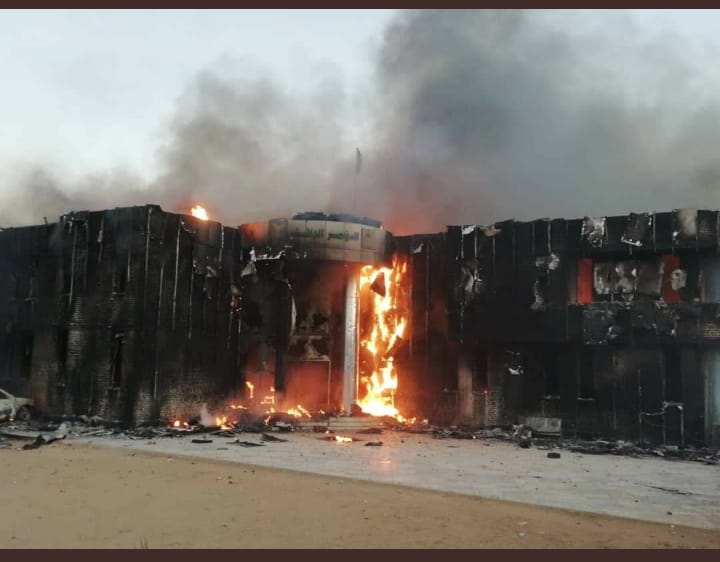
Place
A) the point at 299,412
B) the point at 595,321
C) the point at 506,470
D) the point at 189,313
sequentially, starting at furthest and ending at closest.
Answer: the point at 299,412 → the point at 189,313 → the point at 595,321 → the point at 506,470

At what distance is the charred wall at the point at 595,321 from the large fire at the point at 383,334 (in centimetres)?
251

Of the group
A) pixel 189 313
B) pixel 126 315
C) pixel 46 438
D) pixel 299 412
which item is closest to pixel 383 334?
pixel 299 412

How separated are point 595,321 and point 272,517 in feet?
47.4

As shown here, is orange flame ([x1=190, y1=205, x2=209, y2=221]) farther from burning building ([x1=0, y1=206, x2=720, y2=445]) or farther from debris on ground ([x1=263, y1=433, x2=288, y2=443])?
debris on ground ([x1=263, y1=433, x2=288, y2=443])

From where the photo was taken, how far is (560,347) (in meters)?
21.3

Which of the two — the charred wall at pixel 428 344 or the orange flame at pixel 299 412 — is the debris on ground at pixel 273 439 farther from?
the charred wall at pixel 428 344

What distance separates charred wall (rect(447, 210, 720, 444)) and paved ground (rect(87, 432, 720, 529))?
2.58 metres

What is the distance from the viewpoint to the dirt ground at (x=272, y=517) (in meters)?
8.46

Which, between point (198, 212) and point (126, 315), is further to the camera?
point (198, 212)

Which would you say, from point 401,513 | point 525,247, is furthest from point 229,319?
point 401,513

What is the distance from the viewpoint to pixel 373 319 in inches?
1000

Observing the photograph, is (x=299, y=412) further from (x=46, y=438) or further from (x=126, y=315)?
(x=46, y=438)

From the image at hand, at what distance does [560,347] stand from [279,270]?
10801 mm

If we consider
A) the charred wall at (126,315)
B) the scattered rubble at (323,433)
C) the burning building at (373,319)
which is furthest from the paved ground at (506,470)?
the charred wall at (126,315)
